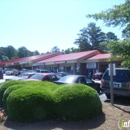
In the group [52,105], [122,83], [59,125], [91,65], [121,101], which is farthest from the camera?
[91,65]

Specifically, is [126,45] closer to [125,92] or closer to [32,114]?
[125,92]

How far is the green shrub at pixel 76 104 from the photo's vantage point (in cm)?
549

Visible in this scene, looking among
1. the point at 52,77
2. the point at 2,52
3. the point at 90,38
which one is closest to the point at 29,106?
the point at 52,77

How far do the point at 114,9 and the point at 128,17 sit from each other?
81cm

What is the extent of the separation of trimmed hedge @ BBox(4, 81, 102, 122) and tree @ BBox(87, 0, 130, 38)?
117 inches

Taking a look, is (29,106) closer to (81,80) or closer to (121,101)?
(121,101)

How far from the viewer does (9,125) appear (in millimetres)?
5520

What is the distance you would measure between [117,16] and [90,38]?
72374 millimetres

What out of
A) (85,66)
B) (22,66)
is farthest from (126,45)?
(22,66)

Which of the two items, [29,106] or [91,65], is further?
[91,65]

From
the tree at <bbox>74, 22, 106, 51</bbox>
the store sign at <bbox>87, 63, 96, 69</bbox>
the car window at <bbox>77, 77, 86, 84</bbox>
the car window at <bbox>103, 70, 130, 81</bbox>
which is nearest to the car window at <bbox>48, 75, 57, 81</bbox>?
the car window at <bbox>77, 77, 86, 84</bbox>

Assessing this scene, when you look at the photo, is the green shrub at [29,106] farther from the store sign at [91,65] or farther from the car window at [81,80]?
the store sign at [91,65]

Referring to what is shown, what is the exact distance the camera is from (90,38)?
7756 centimetres

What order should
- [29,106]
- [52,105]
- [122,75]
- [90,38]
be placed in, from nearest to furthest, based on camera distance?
1. [29,106]
2. [52,105]
3. [122,75]
4. [90,38]
